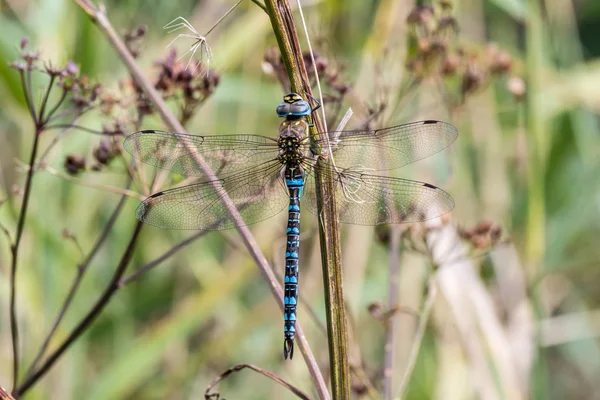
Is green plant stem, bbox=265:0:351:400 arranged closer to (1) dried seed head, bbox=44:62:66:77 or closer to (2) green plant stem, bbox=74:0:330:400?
(2) green plant stem, bbox=74:0:330:400

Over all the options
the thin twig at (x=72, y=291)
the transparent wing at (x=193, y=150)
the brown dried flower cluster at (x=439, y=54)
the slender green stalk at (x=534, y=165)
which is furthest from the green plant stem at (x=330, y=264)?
the slender green stalk at (x=534, y=165)

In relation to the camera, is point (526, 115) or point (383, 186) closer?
point (383, 186)

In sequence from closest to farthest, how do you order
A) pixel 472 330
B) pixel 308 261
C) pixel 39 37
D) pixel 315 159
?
pixel 315 159, pixel 39 37, pixel 472 330, pixel 308 261

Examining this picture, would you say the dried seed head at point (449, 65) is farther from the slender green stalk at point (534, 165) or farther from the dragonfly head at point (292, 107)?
the dragonfly head at point (292, 107)

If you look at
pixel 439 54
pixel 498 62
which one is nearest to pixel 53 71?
pixel 439 54

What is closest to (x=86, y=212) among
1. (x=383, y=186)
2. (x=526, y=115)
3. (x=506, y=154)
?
(x=383, y=186)

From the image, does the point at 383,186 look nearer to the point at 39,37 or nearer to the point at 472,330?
the point at 472,330

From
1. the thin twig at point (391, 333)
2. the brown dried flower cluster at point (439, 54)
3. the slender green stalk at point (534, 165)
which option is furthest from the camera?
the slender green stalk at point (534, 165)

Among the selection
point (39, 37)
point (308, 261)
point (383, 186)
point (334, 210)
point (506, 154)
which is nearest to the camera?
point (334, 210)

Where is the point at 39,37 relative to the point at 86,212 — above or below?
above

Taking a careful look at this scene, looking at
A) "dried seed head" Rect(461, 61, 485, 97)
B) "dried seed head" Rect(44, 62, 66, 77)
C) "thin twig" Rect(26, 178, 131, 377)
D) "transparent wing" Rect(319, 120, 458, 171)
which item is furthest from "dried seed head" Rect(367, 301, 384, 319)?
"dried seed head" Rect(44, 62, 66, 77)
